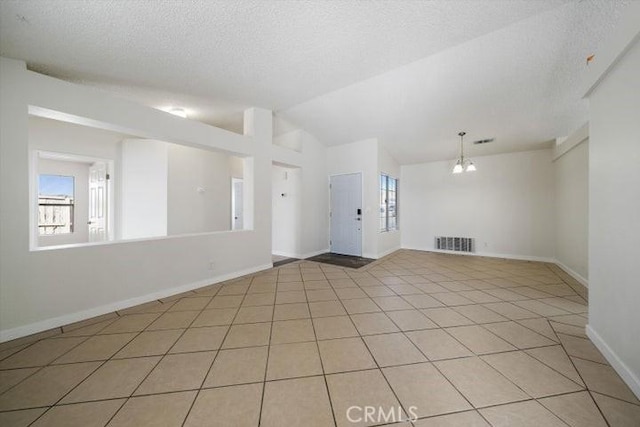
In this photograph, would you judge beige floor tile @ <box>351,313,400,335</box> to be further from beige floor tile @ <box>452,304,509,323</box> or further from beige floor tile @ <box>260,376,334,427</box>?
beige floor tile @ <box>452,304,509,323</box>

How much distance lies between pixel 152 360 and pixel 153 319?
0.85m

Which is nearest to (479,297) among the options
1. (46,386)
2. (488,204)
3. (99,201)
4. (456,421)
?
(456,421)

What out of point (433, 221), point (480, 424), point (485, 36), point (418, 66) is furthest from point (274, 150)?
point (433, 221)

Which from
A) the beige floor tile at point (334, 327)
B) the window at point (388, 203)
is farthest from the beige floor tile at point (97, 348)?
the window at point (388, 203)

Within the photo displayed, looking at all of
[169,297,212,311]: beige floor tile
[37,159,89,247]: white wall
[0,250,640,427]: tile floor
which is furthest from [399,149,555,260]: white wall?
[37,159,89,247]: white wall

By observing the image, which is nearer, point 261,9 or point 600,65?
point 600,65

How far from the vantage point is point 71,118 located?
2.44 m

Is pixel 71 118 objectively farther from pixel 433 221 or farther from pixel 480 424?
pixel 433 221

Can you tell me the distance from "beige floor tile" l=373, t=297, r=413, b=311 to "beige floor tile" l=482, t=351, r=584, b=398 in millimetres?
1006

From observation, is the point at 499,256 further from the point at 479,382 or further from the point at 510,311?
the point at 479,382

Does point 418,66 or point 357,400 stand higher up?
point 418,66

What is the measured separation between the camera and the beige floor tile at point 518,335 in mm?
1972

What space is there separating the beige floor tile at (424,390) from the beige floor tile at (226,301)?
6.57 ft

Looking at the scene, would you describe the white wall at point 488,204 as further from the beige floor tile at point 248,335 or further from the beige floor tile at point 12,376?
the beige floor tile at point 12,376
